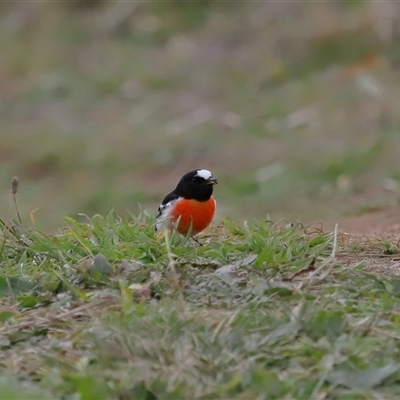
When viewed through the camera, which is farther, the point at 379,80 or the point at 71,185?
the point at 379,80

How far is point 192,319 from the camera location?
464cm

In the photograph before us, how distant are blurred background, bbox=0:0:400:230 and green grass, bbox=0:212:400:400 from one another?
5.10 metres

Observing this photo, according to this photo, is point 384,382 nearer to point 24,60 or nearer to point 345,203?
point 345,203

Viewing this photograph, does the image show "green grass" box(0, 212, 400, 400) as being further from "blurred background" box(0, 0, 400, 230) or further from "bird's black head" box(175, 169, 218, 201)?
"blurred background" box(0, 0, 400, 230)

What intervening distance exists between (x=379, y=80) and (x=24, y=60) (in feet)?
24.2

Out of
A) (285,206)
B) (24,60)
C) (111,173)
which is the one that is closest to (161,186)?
(111,173)

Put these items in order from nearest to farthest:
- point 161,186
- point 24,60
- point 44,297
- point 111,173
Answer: point 44,297
point 161,186
point 111,173
point 24,60

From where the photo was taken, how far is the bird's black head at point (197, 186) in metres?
7.51

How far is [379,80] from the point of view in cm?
1566

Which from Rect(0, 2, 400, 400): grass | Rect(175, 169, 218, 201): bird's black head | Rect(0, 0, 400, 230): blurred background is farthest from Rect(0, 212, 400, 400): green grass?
Rect(0, 0, 400, 230): blurred background

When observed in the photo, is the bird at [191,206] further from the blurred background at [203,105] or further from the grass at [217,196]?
the blurred background at [203,105]

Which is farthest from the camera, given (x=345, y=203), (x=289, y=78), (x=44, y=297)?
(x=289, y=78)

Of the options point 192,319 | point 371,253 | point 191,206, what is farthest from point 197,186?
point 192,319

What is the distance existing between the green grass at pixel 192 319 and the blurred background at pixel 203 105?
510 cm
